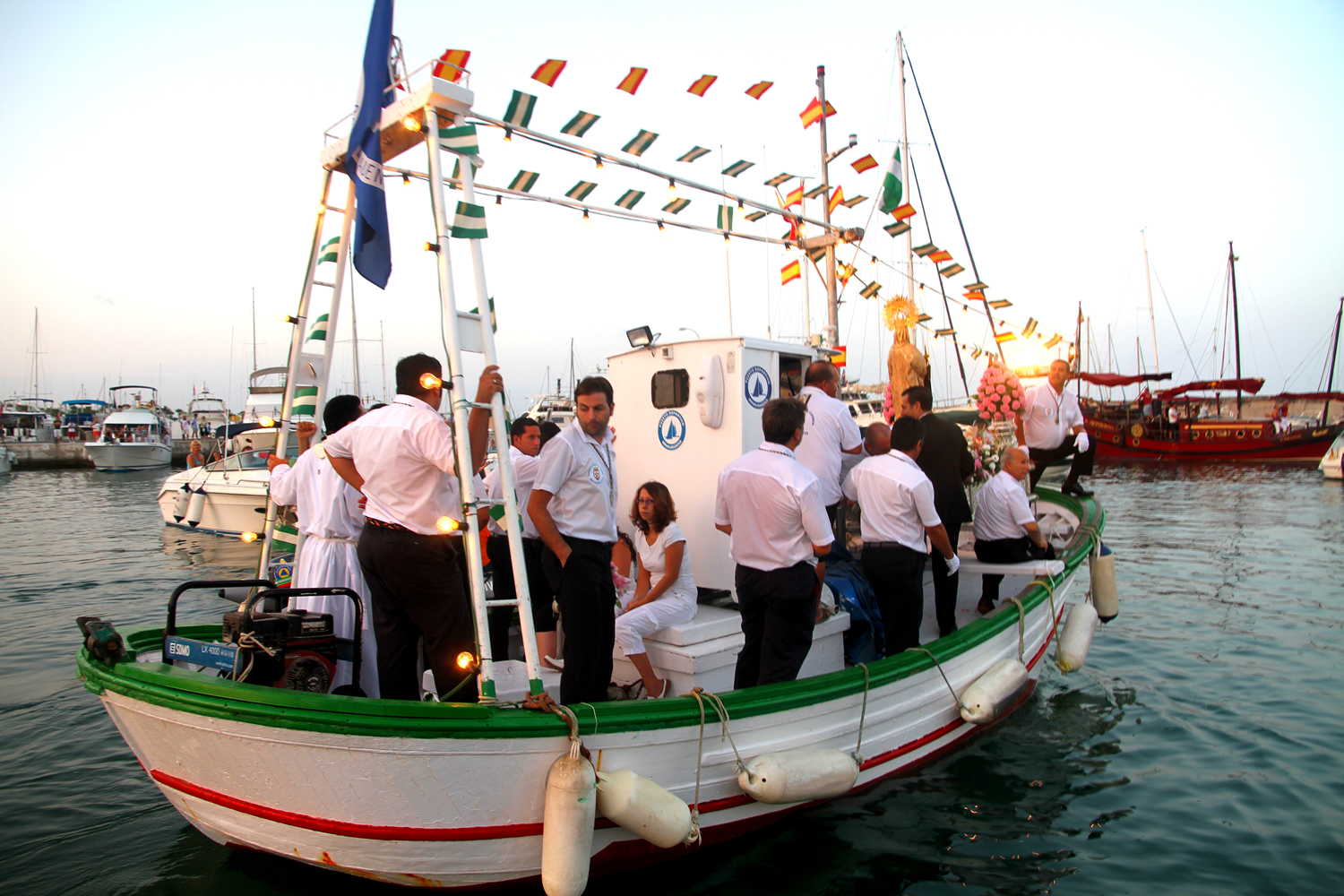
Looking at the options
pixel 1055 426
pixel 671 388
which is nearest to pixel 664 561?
pixel 671 388

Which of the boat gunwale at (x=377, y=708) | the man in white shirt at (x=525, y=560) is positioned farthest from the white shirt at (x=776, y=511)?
the man in white shirt at (x=525, y=560)

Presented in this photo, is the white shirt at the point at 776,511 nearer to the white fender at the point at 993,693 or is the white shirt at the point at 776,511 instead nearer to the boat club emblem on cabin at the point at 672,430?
the boat club emblem on cabin at the point at 672,430

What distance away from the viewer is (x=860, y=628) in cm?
508

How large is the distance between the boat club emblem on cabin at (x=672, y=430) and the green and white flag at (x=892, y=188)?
11.9 feet

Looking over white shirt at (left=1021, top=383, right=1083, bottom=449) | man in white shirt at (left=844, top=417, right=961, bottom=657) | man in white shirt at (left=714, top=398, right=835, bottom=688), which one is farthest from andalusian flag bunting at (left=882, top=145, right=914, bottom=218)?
man in white shirt at (left=714, top=398, right=835, bottom=688)

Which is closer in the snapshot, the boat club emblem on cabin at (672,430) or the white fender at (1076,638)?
the boat club emblem on cabin at (672,430)

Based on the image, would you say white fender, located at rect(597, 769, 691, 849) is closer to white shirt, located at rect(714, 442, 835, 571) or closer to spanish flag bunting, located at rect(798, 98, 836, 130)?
white shirt, located at rect(714, 442, 835, 571)

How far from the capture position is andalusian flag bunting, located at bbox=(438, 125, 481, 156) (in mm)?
3182

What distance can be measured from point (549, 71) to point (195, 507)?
55.6 feet

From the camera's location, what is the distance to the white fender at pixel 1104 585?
7.21m

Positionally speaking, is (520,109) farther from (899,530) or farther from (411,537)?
(899,530)

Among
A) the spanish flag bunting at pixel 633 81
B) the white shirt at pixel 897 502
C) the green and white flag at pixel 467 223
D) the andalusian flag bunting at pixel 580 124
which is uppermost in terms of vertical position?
the spanish flag bunting at pixel 633 81

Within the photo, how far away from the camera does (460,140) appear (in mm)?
3191

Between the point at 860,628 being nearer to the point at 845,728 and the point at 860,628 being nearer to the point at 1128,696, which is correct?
the point at 845,728
